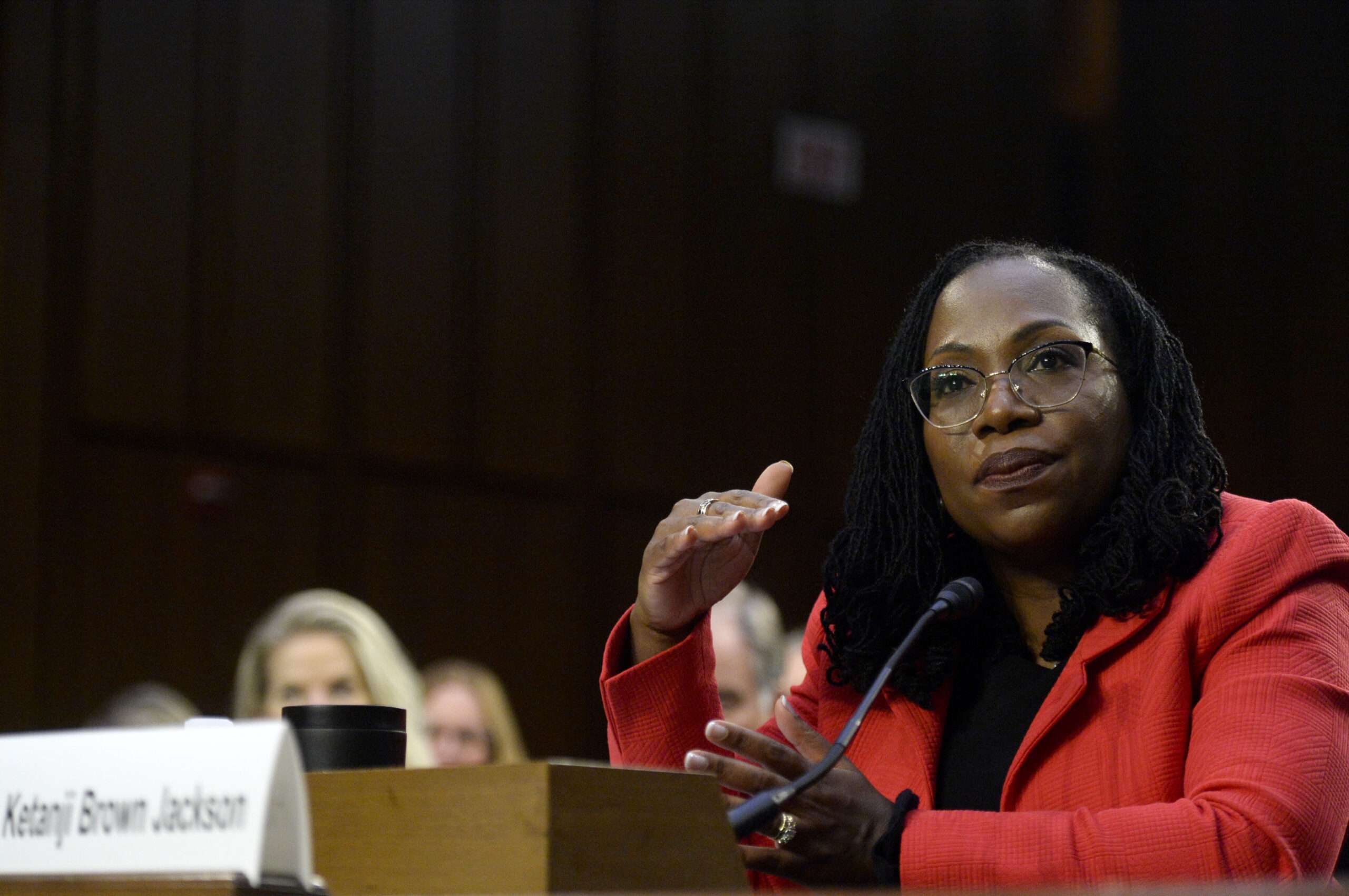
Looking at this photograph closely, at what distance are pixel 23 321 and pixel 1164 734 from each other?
396 centimetres

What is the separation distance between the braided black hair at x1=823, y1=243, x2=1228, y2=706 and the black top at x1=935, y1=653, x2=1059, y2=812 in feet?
0.10

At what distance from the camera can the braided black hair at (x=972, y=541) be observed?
1.68 m

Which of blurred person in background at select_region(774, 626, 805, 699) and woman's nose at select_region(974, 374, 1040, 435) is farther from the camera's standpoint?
blurred person in background at select_region(774, 626, 805, 699)

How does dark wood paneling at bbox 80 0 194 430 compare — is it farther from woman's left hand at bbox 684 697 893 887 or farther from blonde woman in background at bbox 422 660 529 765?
woman's left hand at bbox 684 697 893 887

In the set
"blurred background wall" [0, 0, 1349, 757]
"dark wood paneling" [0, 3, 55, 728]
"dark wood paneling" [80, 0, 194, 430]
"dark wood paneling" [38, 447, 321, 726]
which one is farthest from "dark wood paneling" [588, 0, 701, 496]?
"dark wood paneling" [0, 3, 55, 728]

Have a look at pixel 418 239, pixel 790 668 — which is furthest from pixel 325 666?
pixel 418 239

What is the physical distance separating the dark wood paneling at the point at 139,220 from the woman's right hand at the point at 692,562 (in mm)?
3542

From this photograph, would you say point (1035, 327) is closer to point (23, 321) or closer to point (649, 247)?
point (23, 321)

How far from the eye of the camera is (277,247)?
5223 millimetres

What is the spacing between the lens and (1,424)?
4633 mm

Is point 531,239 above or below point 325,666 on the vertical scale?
above

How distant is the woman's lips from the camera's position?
1729 mm

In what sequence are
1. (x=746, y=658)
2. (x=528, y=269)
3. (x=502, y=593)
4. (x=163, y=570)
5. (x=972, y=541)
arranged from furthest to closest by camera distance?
1. (x=528, y=269)
2. (x=502, y=593)
3. (x=163, y=570)
4. (x=746, y=658)
5. (x=972, y=541)

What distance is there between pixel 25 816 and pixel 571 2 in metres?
5.16
